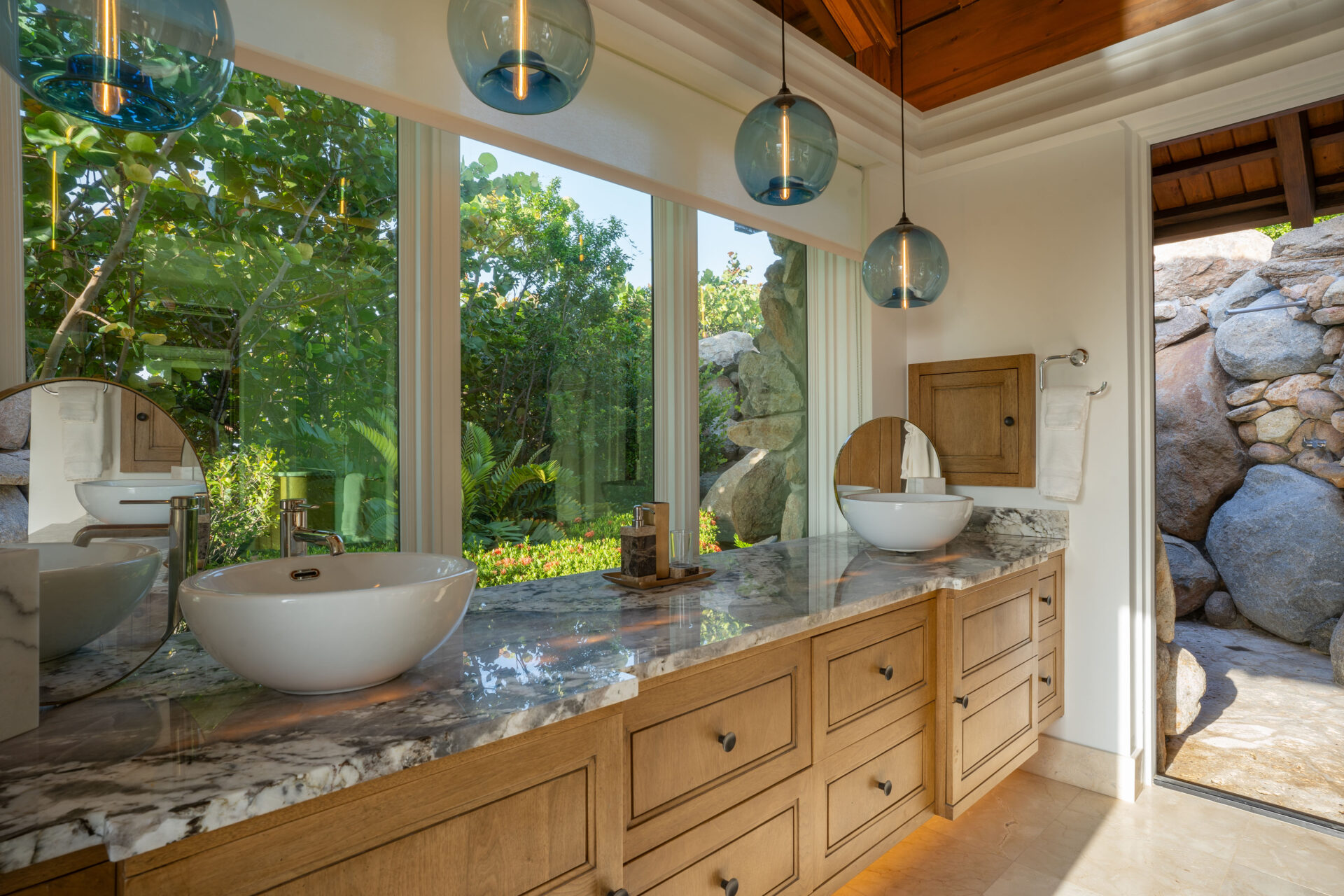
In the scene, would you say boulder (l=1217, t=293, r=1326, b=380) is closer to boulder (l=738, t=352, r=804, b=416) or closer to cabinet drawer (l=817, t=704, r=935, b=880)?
boulder (l=738, t=352, r=804, b=416)

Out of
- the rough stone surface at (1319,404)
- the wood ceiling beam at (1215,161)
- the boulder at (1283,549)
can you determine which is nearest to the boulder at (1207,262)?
the rough stone surface at (1319,404)

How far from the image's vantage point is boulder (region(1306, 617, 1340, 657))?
3525mm

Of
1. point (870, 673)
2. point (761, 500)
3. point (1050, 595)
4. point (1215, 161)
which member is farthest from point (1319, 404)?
point (870, 673)

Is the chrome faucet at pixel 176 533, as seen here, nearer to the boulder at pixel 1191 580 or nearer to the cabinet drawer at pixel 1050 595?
the cabinet drawer at pixel 1050 595

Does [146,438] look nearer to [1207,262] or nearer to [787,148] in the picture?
[787,148]

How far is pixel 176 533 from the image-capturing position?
1.17 metres

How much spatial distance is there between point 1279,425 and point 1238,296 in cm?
80

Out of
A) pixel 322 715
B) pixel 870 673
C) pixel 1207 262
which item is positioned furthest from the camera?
pixel 1207 262

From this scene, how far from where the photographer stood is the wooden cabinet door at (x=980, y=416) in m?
2.66

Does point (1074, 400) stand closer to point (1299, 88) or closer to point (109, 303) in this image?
point (1299, 88)

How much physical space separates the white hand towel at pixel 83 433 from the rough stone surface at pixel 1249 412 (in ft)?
16.4

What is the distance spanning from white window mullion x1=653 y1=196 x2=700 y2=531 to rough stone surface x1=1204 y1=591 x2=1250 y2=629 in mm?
3466

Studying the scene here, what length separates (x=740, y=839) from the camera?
1.38 metres

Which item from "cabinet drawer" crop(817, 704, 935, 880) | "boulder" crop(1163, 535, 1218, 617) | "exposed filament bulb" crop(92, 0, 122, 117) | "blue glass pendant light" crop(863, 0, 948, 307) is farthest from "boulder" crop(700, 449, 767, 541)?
"boulder" crop(1163, 535, 1218, 617)
